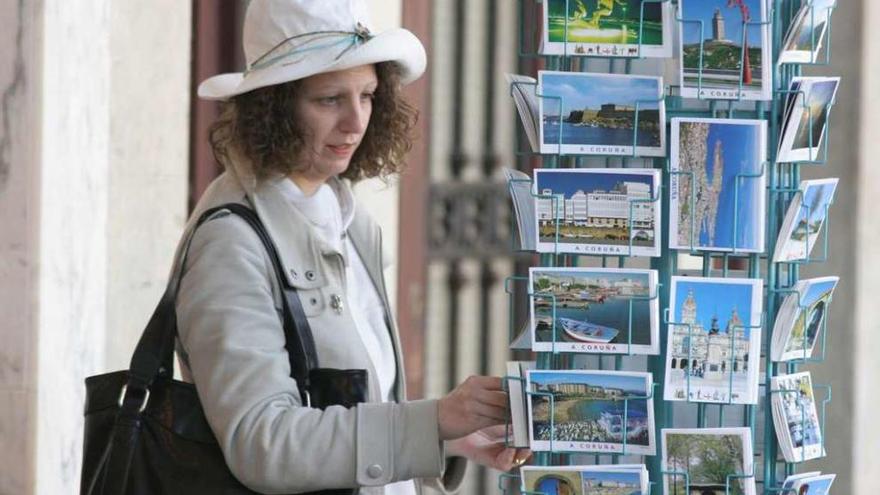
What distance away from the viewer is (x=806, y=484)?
2.35 meters

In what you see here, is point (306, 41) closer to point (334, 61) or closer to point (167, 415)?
point (334, 61)

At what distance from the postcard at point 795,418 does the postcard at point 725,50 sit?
0.40 meters

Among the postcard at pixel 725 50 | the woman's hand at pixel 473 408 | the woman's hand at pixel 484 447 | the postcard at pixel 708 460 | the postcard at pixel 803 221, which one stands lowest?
the woman's hand at pixel 484 447

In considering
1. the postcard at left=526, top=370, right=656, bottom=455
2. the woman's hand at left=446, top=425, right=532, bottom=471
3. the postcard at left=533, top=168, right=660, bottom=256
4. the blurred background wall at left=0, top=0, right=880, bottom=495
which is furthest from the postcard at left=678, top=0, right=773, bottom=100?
the blurred background wall at left=0, top=0, right=880, bottom=495

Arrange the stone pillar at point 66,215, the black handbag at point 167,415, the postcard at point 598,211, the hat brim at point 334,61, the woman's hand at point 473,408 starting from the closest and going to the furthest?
the postcard at point 598,211, the woman's hand at point 473,408, the black handbag at point 167,415, the hat brim at point 334,61, the stone pillar at point 66,215

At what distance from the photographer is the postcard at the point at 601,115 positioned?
2277 mm

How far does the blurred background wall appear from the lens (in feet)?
13.4

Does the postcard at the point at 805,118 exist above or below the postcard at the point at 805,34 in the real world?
below

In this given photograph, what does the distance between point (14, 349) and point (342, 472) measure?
1.86m

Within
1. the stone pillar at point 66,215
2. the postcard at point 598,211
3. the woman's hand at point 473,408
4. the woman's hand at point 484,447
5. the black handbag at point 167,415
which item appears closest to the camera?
the postcard at point 598,211

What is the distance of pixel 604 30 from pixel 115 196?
271 centimetres

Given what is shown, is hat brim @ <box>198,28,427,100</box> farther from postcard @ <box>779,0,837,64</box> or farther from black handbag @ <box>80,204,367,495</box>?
postcard @ <box>779,0,837,64</box>

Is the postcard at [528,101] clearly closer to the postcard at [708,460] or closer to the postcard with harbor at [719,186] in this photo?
the postcard with harbor at [719,186]

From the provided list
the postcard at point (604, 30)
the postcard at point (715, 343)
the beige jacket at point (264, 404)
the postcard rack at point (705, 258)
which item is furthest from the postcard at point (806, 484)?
the postcard at point (604, 30)
